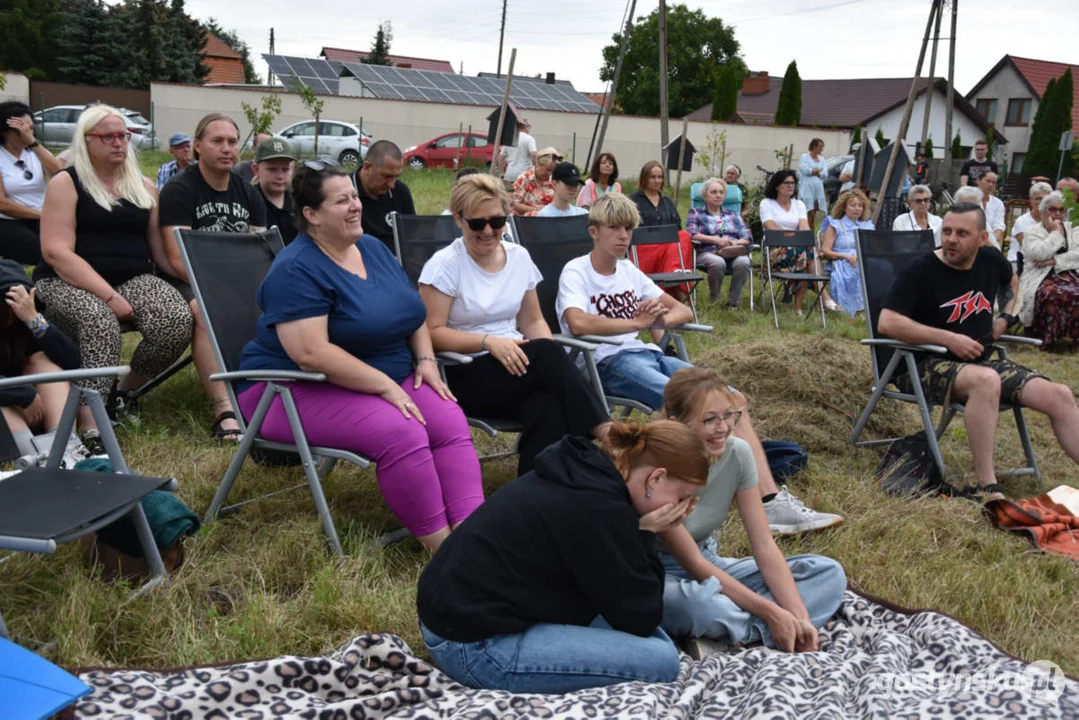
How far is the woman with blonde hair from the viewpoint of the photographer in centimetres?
444

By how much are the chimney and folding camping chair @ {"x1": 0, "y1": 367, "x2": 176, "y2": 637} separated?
52675 millimetres

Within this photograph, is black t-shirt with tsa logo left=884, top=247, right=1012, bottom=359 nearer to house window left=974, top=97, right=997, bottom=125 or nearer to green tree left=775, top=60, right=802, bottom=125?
green tree left=775, top=60, right=802, bottom=125

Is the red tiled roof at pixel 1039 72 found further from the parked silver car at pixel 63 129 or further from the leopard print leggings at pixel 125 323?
the leopard print leggings at pixel 125 323

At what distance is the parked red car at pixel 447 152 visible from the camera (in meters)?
23.7

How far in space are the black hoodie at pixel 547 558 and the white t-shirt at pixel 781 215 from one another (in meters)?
8.00

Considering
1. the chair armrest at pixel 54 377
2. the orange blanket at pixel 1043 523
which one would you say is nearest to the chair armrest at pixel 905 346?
the orange blanket at pixel 1043 523

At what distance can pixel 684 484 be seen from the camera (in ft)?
8.32

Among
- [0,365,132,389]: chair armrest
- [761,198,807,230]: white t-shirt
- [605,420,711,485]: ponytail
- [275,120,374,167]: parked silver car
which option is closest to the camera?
[605,420,711,485]: ponytail

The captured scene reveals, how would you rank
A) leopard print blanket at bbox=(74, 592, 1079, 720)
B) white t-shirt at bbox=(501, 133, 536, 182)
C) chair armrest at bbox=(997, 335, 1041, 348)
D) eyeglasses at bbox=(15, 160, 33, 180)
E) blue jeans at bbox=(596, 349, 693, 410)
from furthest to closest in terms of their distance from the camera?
white t-shirt at bbox=(501, 133, 536, 182), eyeglasses at bbox=(15, 160, 33, 180), chair armrest at bbox=(997, 335, 1041, 348), blue jeans at bbox=(596, 349, 693, 410), leopard print blanket at bbox=(74, 592, 1079, 720)

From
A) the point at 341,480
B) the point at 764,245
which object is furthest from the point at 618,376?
the point at 764,245

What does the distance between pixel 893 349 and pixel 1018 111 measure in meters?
48.7

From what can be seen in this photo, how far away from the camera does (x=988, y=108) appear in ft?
161

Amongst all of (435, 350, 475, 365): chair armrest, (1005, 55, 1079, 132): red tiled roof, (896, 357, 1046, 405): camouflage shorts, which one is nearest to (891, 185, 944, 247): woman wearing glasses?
(896, 357, 1046, 405): camouflage shorts

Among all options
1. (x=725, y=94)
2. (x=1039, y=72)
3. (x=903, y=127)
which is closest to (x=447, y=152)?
(x=903, y=127)
